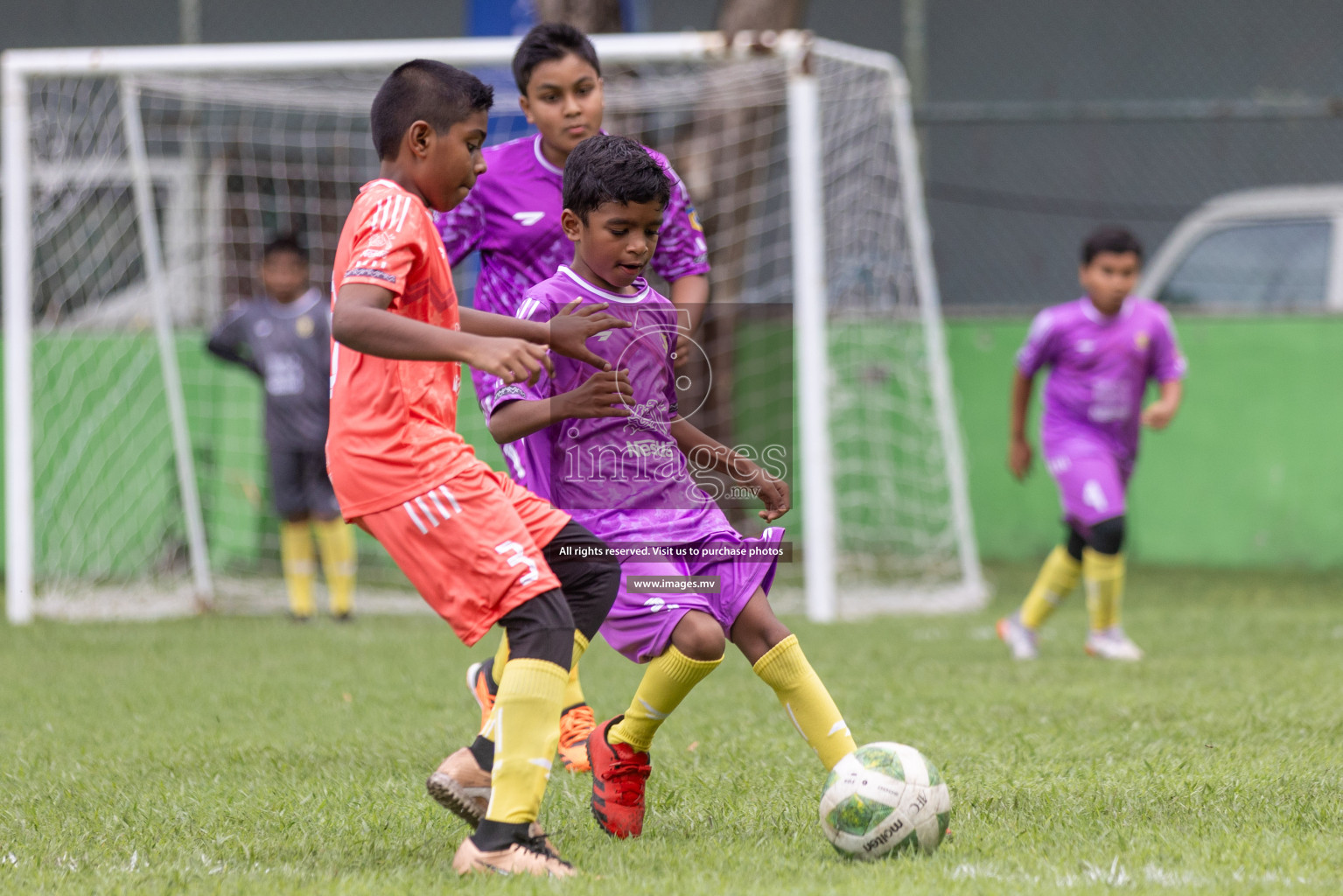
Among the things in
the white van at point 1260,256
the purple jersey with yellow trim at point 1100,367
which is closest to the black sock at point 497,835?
the purple jersey with yellow trim at point 1100,367

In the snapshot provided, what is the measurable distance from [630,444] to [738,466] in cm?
26

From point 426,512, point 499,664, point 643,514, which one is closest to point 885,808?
point 643,514

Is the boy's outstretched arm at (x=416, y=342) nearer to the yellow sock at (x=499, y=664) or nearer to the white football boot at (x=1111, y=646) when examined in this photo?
the yellow sock at (x=499, y=664)

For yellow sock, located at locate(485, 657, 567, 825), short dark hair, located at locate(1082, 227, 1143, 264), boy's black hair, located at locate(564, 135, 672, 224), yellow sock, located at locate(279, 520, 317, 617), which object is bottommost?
yellow sock, located at locate(279, 520, 317, 617)

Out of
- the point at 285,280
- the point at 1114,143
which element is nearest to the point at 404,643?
the point at 285,280

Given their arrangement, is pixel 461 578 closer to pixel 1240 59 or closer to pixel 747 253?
pixel 747 253

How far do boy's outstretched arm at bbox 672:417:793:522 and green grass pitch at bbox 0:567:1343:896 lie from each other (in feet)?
2.34

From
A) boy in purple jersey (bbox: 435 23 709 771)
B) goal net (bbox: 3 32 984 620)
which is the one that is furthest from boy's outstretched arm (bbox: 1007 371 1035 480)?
boy in purple jersey (bbox: 435 23 709 771)

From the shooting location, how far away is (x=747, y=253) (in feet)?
33.5

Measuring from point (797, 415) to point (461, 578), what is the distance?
7603 mm

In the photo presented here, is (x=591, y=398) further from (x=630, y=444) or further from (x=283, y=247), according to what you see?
(x=283, y=247)

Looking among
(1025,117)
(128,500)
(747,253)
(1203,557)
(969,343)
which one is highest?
(1025,117)

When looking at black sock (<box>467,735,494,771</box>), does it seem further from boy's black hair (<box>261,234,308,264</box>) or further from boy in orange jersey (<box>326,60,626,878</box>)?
boy's black hair (<box>261,234,308,264</box>)

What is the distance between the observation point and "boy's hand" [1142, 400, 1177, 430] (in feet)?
20.9
